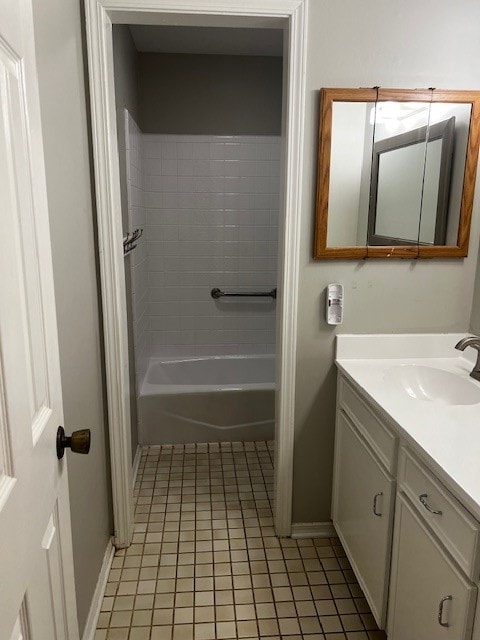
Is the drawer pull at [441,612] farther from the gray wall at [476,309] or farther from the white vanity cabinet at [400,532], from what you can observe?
the gray wall at [476,309]

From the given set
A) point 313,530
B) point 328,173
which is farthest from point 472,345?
point 313,530

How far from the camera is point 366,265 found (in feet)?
6.62

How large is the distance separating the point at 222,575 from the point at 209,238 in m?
2.25

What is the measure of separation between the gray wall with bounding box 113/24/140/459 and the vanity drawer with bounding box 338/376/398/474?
4.07 ft

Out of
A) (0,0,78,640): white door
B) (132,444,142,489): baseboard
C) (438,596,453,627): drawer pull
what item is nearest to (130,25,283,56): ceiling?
(0,0,78,640): white door

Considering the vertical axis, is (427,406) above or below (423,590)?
above

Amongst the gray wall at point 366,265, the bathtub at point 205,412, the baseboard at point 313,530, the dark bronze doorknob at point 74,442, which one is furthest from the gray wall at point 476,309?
the dark bronze doorknob at point 74,442

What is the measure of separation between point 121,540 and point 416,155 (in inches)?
79.6

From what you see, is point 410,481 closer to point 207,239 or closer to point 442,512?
point 442,512

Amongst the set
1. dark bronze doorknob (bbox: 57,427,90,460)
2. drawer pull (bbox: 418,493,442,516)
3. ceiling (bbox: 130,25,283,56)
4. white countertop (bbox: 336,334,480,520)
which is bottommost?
drawer pull (bbox: 418,493,442,516)

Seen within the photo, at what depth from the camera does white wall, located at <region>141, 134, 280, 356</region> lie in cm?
346

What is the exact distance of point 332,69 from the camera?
6.06 feet

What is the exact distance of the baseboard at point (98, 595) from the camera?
170cm

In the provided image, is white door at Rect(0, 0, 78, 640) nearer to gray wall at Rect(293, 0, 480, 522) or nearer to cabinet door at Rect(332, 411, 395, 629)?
cabinet door at Rect(332, 411, 395, 629)
